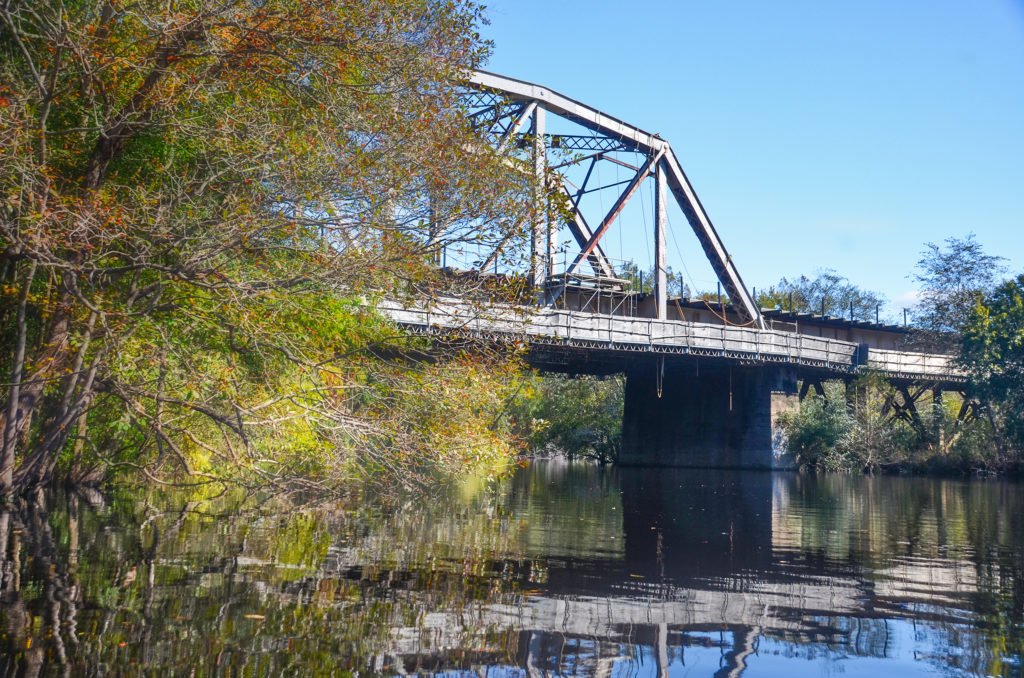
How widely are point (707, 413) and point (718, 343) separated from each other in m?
9.81

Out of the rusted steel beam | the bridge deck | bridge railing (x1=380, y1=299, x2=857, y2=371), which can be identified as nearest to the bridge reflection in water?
the bridge deck

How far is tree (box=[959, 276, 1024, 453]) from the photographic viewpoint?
47031mm

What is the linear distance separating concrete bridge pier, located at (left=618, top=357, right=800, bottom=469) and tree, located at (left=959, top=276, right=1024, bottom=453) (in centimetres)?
951

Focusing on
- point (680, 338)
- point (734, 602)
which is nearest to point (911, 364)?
point (680, 338)

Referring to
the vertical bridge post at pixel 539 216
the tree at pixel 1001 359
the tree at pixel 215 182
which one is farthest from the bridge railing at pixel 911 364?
the tree at pixel 215 182

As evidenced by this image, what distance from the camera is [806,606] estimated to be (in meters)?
9.12

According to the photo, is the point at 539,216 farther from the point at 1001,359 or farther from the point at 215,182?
the point at 1001,359

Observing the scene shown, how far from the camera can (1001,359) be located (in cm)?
4834

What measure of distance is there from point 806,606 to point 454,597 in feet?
11.5

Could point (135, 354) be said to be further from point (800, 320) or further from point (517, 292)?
point (800, 320)

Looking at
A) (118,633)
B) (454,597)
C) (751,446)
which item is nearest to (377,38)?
(454,597)

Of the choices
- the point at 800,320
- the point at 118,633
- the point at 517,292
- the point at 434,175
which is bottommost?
the point at 118,633

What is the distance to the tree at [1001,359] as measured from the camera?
4703 cm

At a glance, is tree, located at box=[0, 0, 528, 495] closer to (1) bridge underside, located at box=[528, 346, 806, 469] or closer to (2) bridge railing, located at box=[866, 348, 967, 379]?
(1) bridge underside, located at box=[528, 346, 806, 469]
